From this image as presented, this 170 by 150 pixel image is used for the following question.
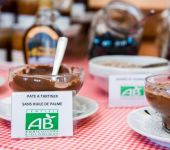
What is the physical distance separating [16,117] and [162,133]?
26cm

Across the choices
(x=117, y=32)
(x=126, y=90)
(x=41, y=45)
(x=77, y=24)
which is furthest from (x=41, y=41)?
(x=77, y=24)

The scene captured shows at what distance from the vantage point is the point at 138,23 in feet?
4.29

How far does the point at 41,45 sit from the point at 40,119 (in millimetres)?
541

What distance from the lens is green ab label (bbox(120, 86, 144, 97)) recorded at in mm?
918

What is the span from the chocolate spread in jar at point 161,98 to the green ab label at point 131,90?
0.19m

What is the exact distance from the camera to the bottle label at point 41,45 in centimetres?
119

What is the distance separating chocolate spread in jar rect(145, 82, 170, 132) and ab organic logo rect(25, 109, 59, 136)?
0.17m

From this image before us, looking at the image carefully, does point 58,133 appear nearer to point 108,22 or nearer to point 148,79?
point 148,79

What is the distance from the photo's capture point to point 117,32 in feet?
4.17

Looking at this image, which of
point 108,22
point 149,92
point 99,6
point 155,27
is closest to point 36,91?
point 149,92

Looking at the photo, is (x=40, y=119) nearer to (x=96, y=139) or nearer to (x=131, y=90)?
(x=96, y=139)

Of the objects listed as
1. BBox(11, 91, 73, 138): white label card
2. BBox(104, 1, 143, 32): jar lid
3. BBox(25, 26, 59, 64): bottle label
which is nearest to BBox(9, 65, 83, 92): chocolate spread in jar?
BBox(11, 91, 73, 138): white label card

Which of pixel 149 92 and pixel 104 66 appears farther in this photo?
pixel 104 66

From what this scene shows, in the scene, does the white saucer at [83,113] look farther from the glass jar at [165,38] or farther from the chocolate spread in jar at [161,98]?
the glass jar at [165,38]
